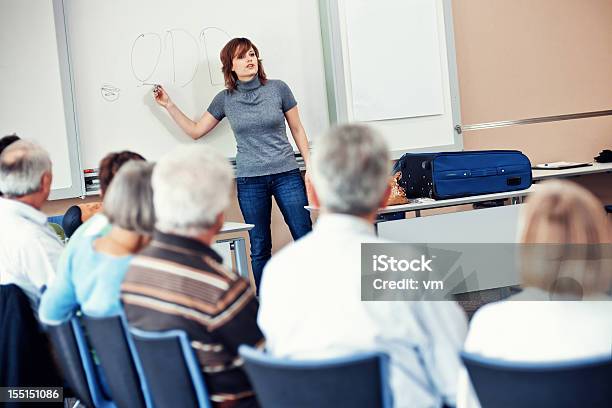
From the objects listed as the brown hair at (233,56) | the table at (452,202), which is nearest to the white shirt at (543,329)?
the table at (452,202)

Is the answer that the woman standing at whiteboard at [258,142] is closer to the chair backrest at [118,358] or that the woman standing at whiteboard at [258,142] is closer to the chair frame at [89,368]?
the chair frame at [89,368]

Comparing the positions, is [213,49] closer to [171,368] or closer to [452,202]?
[452,202]

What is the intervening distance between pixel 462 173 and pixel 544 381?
2899mm

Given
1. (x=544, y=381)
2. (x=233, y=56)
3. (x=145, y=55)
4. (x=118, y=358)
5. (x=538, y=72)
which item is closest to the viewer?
(x=544, y=381)

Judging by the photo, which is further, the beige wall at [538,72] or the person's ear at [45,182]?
the beige wall at [538,72]

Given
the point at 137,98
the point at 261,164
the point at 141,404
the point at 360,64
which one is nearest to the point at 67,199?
the point at 137,98

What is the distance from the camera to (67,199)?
4.40 metres

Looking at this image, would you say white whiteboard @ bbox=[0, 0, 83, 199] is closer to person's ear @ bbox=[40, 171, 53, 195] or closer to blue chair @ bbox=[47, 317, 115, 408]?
person's ear @ bbox=[40, 171, 53, 195]

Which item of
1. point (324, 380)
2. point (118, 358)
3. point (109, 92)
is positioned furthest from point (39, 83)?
point (324, 380)

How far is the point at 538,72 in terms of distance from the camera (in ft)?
19.3

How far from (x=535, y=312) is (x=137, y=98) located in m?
Answer: 3.40

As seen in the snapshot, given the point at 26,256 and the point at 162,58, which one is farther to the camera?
the point at 162,58

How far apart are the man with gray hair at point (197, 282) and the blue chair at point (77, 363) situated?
417 millimetres

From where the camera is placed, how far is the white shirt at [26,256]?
243 centimetres
